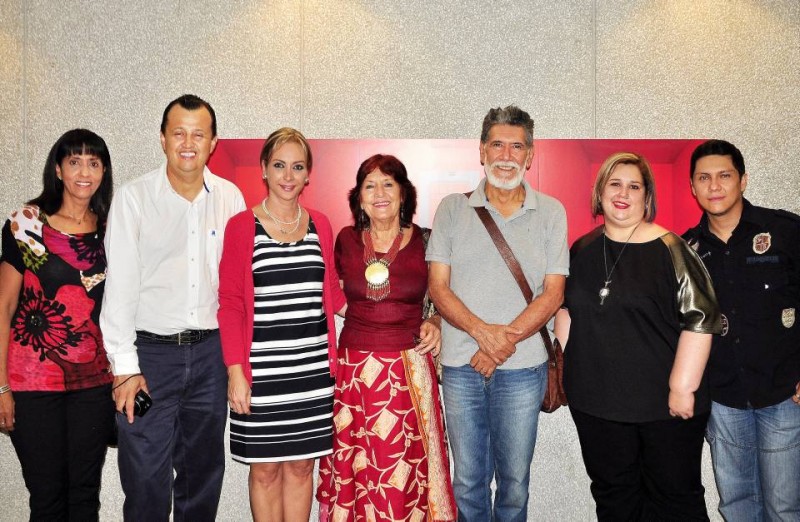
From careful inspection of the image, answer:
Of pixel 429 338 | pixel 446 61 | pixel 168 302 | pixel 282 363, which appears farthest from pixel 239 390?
pixel 446 61

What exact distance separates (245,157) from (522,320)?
5.94ft

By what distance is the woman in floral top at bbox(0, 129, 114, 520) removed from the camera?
2.43 m

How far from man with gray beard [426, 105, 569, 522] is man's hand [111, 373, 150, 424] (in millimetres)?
1298

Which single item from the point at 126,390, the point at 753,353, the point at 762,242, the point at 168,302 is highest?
the point at 762,242

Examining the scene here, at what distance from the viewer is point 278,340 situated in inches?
97.6

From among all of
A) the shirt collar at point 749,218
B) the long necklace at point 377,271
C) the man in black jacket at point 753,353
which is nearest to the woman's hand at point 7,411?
the long necklace at point 377,271

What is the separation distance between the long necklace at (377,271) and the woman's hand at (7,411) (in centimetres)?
158

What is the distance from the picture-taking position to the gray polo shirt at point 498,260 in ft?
8.38

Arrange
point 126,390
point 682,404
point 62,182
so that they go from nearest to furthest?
point 682,404 → point 126,390 → point 62,182

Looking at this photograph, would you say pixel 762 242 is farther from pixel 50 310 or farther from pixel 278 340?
pixel 50 310

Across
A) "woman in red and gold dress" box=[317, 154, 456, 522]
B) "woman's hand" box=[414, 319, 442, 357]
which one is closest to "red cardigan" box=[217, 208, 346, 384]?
"woman in red and gold dress" box=[317, 154, 456, 522]

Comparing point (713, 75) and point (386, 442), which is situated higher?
point (713, 75)

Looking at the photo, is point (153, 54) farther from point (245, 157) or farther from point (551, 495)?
point (551, 495)

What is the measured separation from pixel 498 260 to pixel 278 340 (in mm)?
1012
